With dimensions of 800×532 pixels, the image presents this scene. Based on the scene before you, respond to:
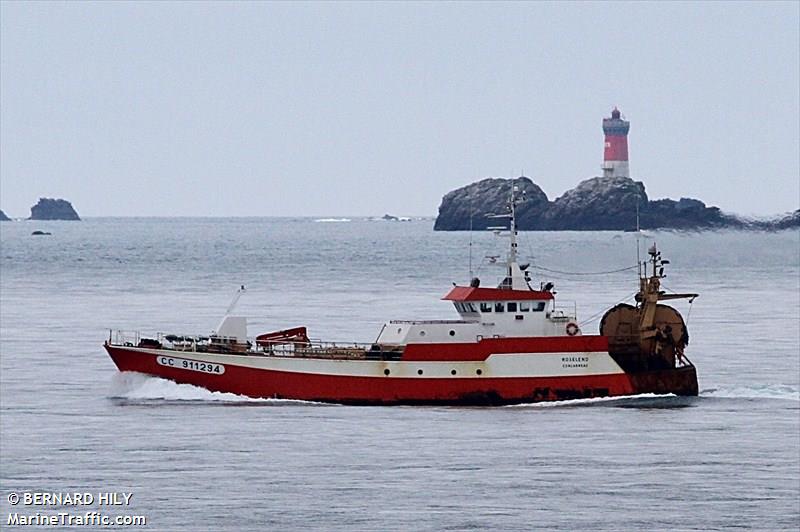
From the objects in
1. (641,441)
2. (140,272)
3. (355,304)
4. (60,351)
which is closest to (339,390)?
(641,441)

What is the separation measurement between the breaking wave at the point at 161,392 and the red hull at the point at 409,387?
8.7 inches

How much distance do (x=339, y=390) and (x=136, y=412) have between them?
20.8 feet

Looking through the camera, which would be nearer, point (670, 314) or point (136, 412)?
point (136, 412)

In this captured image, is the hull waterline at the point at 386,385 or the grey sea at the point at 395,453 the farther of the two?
the hull waterline at the point at 386,385

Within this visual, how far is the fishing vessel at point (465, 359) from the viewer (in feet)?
178

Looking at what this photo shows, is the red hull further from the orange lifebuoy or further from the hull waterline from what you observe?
the orange lifebuoy

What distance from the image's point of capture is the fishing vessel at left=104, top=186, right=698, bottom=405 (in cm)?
5434

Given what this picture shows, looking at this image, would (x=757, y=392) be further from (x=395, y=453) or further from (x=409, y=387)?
(x=395, y=453)

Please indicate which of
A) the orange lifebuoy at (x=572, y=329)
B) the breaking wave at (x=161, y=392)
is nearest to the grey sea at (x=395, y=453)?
the breaking wave at (x=161, y=392)

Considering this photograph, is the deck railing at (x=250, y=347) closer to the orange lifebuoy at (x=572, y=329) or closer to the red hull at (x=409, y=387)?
the red hull at (x=409, y=387)

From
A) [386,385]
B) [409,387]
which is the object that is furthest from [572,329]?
[386,385]

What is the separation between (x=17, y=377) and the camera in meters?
63.6

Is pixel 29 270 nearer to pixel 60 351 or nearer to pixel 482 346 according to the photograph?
pixel 60 351

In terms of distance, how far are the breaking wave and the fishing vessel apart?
0.66ft
